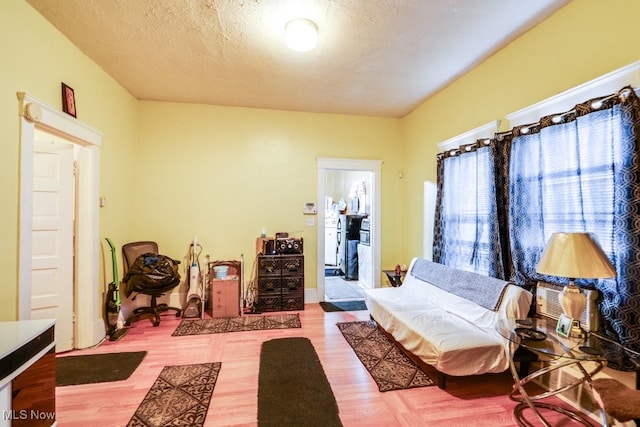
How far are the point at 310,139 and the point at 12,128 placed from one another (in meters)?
3.24

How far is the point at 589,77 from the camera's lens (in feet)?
6.57

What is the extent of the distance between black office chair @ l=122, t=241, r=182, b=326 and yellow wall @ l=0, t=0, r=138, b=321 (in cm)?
29

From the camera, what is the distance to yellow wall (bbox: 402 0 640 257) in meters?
1.86

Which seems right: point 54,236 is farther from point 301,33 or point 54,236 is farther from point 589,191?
point 589,191

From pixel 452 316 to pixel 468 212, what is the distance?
1095 millimetres

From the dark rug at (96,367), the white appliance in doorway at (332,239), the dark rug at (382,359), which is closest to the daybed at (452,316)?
the dark rug at (382,359)

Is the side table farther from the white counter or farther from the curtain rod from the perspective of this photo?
the white counter

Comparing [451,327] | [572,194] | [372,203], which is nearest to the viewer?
[572,194]

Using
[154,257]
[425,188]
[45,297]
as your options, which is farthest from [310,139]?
[45,297]

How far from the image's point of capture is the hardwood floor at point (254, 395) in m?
1.92

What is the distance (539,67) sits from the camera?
7.79 ft

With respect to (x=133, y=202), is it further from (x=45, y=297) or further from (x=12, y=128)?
(x=12, y=128)

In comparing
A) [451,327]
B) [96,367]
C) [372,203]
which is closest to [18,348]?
[96,367]

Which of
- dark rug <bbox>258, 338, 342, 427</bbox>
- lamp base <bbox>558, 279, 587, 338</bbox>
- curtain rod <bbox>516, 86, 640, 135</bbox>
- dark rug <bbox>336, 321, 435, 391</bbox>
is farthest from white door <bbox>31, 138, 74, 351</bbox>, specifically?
curtain rod <bbox>516, 86, 640, 135</bbox>
